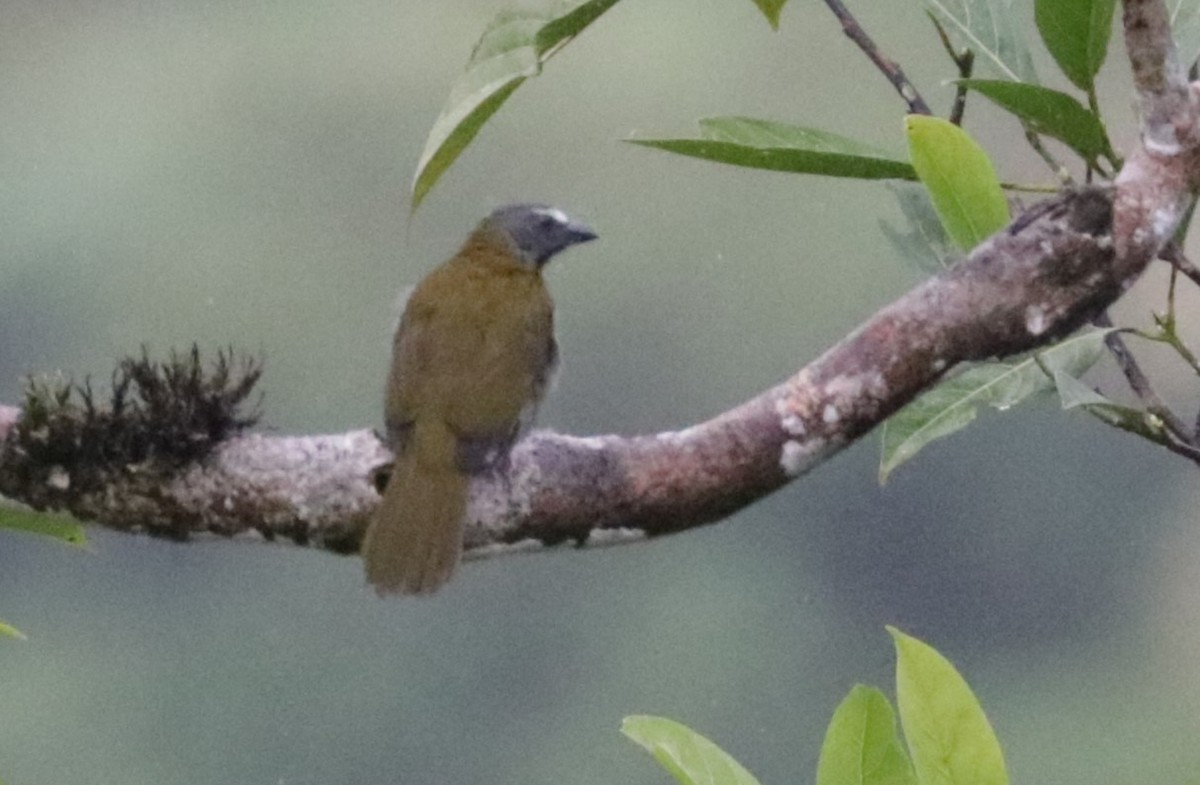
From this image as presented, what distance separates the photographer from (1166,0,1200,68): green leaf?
0.94m

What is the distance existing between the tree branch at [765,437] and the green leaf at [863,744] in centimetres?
14

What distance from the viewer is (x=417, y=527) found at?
42.8 inches

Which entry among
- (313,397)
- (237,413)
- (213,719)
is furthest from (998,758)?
(213,719)

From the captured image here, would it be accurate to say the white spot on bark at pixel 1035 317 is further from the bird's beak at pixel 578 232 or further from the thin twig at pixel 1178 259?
the bird's beak at pixel 578 232

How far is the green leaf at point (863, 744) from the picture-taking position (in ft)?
2.70

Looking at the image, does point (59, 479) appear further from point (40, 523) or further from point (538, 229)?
point (538, 229)

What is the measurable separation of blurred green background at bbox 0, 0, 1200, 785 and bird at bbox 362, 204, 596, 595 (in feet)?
2.71

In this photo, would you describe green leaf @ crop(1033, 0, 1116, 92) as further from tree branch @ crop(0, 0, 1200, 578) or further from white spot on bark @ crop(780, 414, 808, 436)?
white spot on bark @ crop(780, 414, 808, 436)

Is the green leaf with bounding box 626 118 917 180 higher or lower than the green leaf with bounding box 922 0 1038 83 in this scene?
lower

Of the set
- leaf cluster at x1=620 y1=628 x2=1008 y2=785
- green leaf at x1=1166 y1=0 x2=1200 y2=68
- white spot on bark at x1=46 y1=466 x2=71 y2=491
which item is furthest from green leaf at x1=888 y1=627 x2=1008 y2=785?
white spot on bark at x1=46 y1=466 x2=71 y2=491

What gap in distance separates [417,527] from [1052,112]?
0.46 m

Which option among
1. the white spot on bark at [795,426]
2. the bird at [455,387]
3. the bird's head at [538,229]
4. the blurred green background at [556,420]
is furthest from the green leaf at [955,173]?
the blurred green background at [556,420]

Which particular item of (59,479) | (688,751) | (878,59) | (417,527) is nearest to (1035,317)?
(878,59)

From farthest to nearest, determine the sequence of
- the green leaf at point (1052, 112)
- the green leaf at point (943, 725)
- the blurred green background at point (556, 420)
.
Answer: the blurred green background at point (556, 420), the green leaf at point (1052, 112), the green leaf at point (943, 725)
